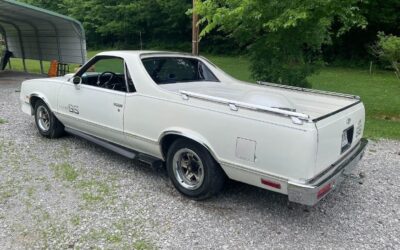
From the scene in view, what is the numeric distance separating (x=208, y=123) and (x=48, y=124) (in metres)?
3.72

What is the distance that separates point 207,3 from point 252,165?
5.31 meters

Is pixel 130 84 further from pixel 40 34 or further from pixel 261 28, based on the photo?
pixel 40 34

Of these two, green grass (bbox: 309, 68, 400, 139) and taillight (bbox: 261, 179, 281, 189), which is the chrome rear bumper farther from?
green grass (bbox: 309, 68, 400, 139)

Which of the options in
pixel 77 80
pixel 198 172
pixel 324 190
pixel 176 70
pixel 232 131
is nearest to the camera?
pixel 324 190

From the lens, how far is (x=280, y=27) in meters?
7.48

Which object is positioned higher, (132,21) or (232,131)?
(132,21)

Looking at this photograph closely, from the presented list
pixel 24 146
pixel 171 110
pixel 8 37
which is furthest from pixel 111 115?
pixel 8 37

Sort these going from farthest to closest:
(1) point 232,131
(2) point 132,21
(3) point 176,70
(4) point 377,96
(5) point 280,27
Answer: (2) point 132,21 → (4) point 377,96 → (5) point 280,27 → (3) point 176,70 → (1) point 232,131

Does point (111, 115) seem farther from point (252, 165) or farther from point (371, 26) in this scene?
point (371, 26)

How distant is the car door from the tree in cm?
290

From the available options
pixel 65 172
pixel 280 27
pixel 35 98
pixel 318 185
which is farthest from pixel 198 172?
pixel 280 27

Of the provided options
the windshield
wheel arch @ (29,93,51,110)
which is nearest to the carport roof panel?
wheel arch @ (29,93,51,110)

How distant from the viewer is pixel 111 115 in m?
4.90

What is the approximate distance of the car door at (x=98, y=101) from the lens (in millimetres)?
4871
